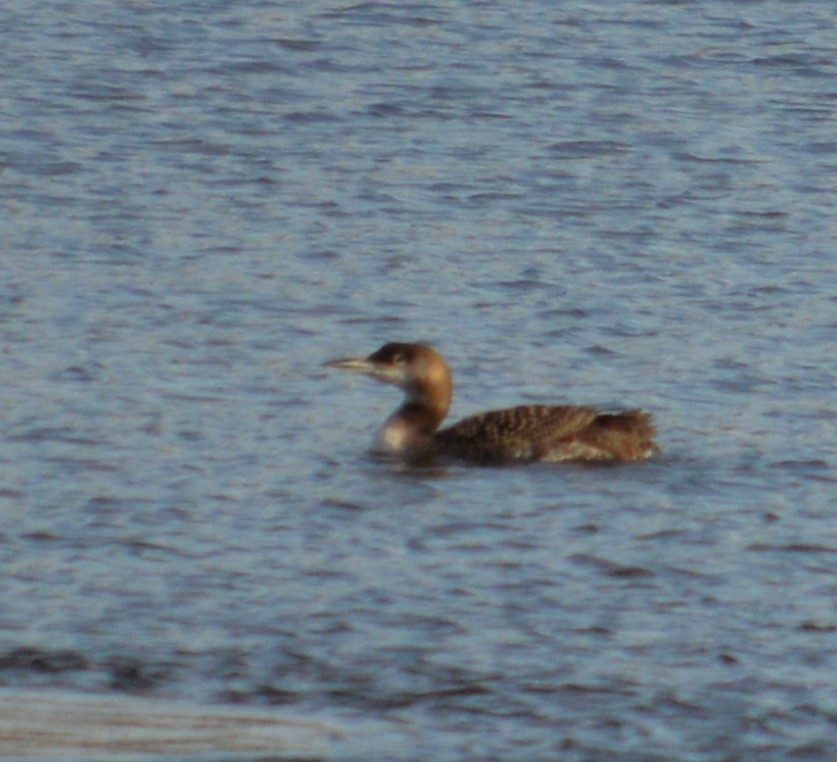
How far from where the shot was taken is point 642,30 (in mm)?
21156

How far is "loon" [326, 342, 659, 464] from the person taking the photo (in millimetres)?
10570

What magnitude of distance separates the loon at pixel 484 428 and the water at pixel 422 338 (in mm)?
102

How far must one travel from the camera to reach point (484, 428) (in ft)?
35.3

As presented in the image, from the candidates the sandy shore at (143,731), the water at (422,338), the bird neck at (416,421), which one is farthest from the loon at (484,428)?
the sandy shore at (143,731)

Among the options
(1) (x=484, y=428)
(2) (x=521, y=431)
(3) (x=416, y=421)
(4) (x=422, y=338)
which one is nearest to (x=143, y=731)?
(2) (x=521, y=431)

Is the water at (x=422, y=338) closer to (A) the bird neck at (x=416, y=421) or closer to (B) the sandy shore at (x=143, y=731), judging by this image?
(B) the sandy shore at (x=143, y=731)

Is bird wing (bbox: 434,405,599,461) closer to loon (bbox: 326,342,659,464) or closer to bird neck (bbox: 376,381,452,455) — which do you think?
loon (bbox: 326,342,659,464)

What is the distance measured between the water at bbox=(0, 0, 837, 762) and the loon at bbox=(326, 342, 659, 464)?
0.33 ft

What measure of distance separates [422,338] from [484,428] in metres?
1.78

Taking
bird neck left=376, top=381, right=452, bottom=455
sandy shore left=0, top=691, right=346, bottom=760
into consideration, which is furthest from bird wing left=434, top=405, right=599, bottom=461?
sandy shore left=0, top=691, right=346, bottom=760

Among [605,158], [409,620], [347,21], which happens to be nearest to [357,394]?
[409,620]

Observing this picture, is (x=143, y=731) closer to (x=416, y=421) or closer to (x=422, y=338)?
(x=416, y=421)

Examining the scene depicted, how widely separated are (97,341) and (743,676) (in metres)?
5.02

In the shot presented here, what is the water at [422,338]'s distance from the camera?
7734mm
